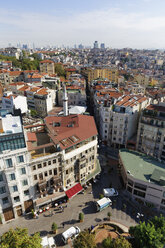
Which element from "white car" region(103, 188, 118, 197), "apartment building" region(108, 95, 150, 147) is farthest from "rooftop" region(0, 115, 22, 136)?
"apartment building" region(108, 95, 150, 147)

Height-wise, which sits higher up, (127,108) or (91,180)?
(127,108)

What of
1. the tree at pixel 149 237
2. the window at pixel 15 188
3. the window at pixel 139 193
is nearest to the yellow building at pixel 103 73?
the window at pixel 139 193

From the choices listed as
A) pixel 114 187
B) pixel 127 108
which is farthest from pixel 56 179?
pixel 127 108

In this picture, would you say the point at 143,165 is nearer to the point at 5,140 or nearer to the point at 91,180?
the point at 91,180

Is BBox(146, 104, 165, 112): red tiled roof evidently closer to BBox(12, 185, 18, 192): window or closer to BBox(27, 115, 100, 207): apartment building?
BBox(27, 115, 100, 207): apartment building

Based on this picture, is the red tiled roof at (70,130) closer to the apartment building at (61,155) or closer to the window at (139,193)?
the apartment building at (61,155)

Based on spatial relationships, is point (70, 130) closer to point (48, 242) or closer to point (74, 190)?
point (74, 190)
